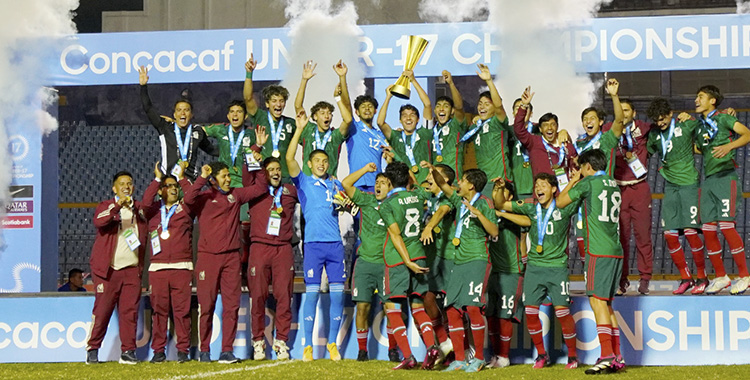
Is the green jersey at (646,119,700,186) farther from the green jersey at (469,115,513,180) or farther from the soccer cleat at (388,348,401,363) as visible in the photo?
the soccer cleat at (388,348,401,363)

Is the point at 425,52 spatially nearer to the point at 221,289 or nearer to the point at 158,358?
the point at 221,289

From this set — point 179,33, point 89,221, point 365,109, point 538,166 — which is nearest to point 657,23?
point 538,166

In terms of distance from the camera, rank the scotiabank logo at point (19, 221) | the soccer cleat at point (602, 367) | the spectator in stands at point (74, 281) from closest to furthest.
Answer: the soccer cleat at point (602, 367) < the scotiabank logo at point (19, 221) < the spectator in stands at point (74, 281)

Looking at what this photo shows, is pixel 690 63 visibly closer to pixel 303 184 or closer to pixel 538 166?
pixel 538 166

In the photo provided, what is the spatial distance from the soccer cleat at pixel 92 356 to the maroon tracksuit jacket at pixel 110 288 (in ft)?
0.11

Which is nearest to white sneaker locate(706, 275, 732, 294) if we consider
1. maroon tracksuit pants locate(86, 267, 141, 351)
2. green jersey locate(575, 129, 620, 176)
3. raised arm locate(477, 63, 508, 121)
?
green jersey locate(575, 129, 620, 176)

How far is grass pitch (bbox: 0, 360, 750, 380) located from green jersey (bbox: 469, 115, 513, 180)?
5.55 feet

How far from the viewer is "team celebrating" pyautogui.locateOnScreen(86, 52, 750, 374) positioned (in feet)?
24.3

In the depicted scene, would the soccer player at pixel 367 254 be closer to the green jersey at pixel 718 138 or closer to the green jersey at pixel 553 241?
the green jersey at pixel 553 241

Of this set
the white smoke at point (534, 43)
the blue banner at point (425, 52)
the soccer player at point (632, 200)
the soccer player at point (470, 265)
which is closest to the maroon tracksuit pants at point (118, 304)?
the blue banner at point (425, 52)

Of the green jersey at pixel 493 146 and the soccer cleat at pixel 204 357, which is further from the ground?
the green jersey at pixel 493 146

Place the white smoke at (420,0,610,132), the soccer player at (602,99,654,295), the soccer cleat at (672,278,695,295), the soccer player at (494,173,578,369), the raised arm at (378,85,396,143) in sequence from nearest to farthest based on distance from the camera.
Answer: the soccer player at (494,173,578,369), the soccer cleat at (672,278,695,295), the soccer player at (602,99,654,295), the raised arm at (378,85,396,143), the white smoke at (420,0,610,132)

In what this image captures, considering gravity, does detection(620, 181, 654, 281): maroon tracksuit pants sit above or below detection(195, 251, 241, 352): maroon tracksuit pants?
above

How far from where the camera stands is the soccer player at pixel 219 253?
8.08m
